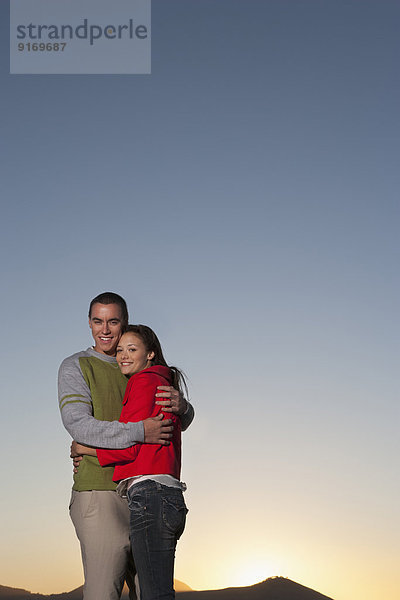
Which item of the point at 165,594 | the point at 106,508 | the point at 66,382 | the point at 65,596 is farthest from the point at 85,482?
the point at 65,596

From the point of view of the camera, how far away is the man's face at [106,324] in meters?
4.59

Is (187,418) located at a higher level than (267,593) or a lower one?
higher

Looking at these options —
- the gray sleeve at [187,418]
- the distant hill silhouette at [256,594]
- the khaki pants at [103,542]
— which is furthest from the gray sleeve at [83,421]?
the distant hill silhouette at [256,594]

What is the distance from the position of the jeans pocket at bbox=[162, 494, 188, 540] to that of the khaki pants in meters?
0.53

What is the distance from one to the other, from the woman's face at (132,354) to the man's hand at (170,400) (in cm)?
24

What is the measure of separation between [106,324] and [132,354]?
1.37 feet

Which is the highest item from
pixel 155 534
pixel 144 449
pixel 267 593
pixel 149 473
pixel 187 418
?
pixel 187 418

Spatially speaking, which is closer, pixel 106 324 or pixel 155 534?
pixel 155 534

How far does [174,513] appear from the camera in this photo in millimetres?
3830

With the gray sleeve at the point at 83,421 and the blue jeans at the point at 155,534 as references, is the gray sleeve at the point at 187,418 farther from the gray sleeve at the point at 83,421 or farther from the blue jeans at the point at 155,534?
the blue jeans at the point at 155,534

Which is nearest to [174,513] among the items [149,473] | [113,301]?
[149,473]

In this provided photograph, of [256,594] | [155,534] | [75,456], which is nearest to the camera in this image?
[155,534]

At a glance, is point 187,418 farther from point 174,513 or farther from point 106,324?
point 174,513

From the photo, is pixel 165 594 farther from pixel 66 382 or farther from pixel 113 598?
pixel 66 382
